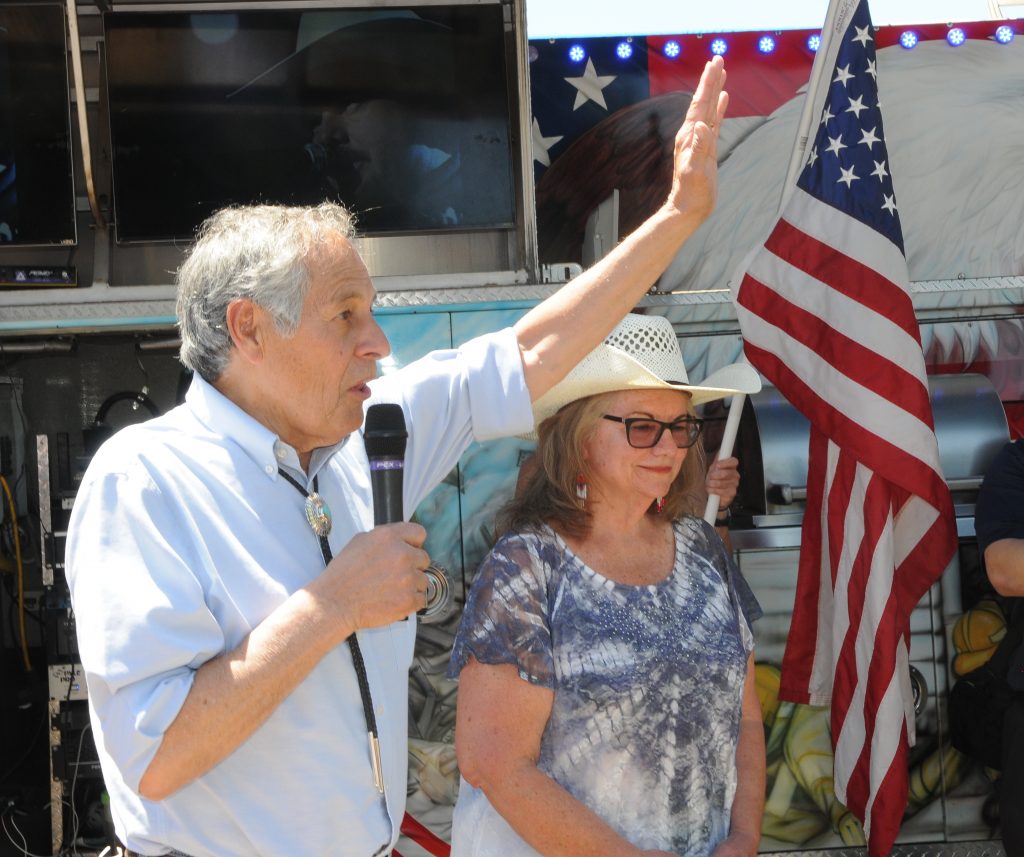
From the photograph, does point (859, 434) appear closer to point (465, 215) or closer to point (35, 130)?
point (465, 215)

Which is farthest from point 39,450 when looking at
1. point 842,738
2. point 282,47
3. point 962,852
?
point 962,852

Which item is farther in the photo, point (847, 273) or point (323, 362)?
point (847, 273)

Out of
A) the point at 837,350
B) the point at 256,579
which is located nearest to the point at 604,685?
the point at 256,579

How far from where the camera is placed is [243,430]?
1734 millimetres

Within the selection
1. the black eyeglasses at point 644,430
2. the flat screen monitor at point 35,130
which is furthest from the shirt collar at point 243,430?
the flat screen monitor at point 35,130

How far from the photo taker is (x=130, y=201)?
16.3 feet

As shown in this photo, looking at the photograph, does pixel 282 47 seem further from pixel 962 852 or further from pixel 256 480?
pixel 962 852

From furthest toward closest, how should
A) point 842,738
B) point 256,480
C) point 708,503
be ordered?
point 842,738
point 708,503
point 256,480

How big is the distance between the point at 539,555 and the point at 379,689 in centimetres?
89

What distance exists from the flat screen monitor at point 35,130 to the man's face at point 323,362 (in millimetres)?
3676

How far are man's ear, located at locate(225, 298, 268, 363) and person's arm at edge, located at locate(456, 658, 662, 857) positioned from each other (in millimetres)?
981

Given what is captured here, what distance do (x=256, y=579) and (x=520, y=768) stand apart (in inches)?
38.6

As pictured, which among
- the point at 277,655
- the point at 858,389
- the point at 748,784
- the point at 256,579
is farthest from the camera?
the point at 858,389

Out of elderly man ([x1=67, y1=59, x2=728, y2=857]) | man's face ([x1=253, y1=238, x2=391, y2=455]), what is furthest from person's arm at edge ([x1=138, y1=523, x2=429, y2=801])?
man's face ([x1=253, y1=238, x2=391, y2=455])
